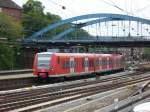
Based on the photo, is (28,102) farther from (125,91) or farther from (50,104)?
(125,91)

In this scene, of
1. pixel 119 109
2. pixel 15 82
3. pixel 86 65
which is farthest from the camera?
pixel 86 65

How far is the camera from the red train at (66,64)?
137ft

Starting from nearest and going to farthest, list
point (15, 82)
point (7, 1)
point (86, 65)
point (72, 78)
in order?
point (15, 82) < point (72, 78) < point (86, 65) < point (7, 1)

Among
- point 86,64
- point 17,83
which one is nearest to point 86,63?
point 86,64

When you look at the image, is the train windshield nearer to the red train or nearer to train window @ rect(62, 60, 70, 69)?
the red train

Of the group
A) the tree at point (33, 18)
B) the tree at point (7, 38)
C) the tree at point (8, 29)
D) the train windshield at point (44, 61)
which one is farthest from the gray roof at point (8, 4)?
the train windshield at point (44, 61)

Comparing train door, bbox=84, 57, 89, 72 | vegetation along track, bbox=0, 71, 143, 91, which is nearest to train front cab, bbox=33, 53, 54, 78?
vegetation along track, bbox=0, 71, 143, 91

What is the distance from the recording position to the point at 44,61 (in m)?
42.0

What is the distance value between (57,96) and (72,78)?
2106 centimetres

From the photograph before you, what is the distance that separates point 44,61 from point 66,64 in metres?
3.00

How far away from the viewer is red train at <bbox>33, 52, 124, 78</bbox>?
41.8m

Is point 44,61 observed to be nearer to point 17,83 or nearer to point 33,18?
point 17,83

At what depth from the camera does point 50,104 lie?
22.8m

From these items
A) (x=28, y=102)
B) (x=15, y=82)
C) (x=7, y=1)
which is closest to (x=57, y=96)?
(x=28, y=102)
